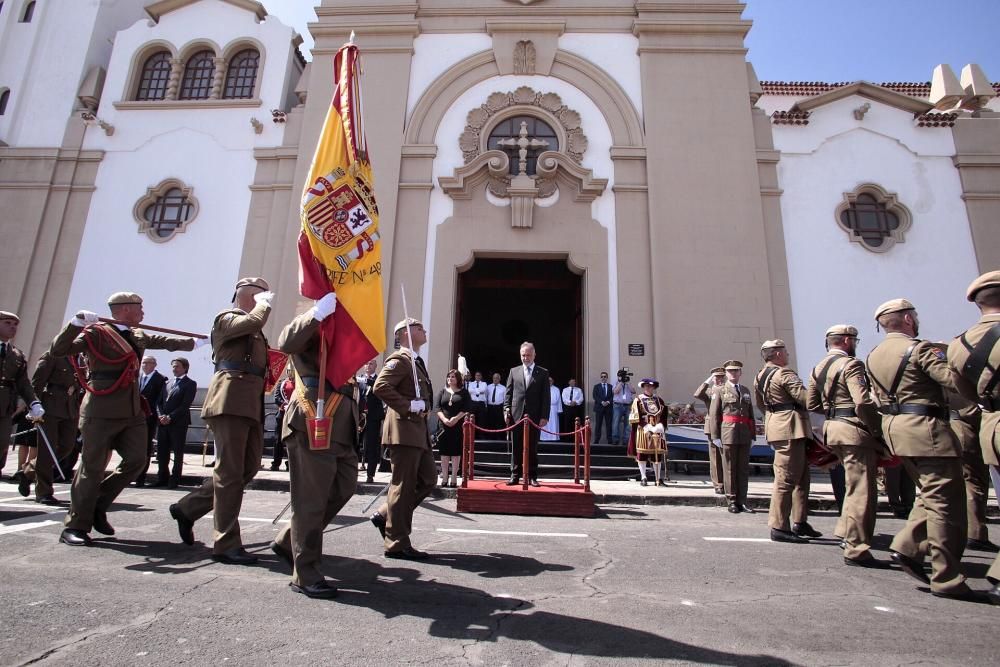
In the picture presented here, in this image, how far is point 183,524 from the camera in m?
4.42

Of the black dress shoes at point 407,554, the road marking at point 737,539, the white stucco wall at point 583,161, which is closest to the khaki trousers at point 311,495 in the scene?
the black dress shoes at point 407,554

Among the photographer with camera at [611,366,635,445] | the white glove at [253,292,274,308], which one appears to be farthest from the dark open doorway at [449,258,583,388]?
the white glove at [253,292,274,308]

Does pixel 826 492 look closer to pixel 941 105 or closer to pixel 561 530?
Answer: pixel 561 530

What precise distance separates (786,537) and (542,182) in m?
10.6

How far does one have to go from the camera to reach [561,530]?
5.74 meters

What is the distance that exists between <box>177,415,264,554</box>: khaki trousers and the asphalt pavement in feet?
0.88

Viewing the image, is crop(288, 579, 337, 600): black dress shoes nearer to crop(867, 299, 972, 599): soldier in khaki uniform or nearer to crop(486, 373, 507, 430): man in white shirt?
crop(867, 299, 972, 599): soldier in khaki uniform

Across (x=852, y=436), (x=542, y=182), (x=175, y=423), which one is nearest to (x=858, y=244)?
(x=542, y=182)

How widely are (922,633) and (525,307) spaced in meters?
19.3

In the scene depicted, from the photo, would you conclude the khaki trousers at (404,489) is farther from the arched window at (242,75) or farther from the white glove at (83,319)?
the arched window at (242,75)

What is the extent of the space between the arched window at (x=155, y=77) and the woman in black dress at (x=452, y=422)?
13732mm

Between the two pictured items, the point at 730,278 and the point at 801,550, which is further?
the point at 730,278

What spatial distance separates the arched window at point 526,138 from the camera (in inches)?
573

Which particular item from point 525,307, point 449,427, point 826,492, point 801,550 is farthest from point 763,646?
point 525,307
